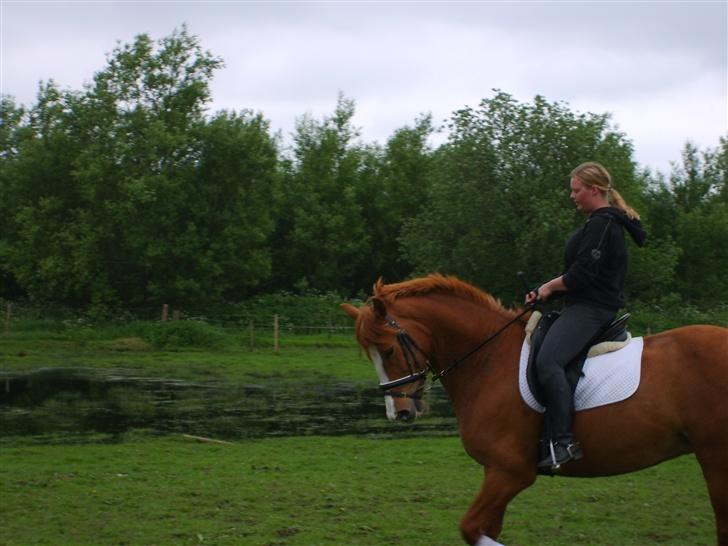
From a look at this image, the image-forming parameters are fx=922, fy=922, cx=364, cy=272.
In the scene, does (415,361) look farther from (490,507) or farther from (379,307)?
(490,507)

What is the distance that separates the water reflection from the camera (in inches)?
682

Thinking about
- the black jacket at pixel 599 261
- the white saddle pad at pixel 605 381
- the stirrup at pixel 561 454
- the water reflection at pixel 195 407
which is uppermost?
the black jacket at pixel 599 261

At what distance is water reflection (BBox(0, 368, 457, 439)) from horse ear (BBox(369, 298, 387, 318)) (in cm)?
942

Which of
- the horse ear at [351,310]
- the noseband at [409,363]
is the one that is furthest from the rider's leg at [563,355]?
the horse ear at [351,310]

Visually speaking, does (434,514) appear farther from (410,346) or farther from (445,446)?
(445,446)

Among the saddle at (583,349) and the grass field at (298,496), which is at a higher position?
the saddle at (583,349)

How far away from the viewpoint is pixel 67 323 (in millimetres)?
38625

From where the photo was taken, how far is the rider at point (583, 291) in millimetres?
7047

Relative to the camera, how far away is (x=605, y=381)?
283 inches

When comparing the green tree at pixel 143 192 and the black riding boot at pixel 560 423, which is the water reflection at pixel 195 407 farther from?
the green tree at pixel 143 192

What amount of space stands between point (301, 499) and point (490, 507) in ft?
13.7

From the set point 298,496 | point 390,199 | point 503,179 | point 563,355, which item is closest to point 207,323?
point 503,179

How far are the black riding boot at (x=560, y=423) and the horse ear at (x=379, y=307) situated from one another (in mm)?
1384

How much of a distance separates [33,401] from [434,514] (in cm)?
1366
